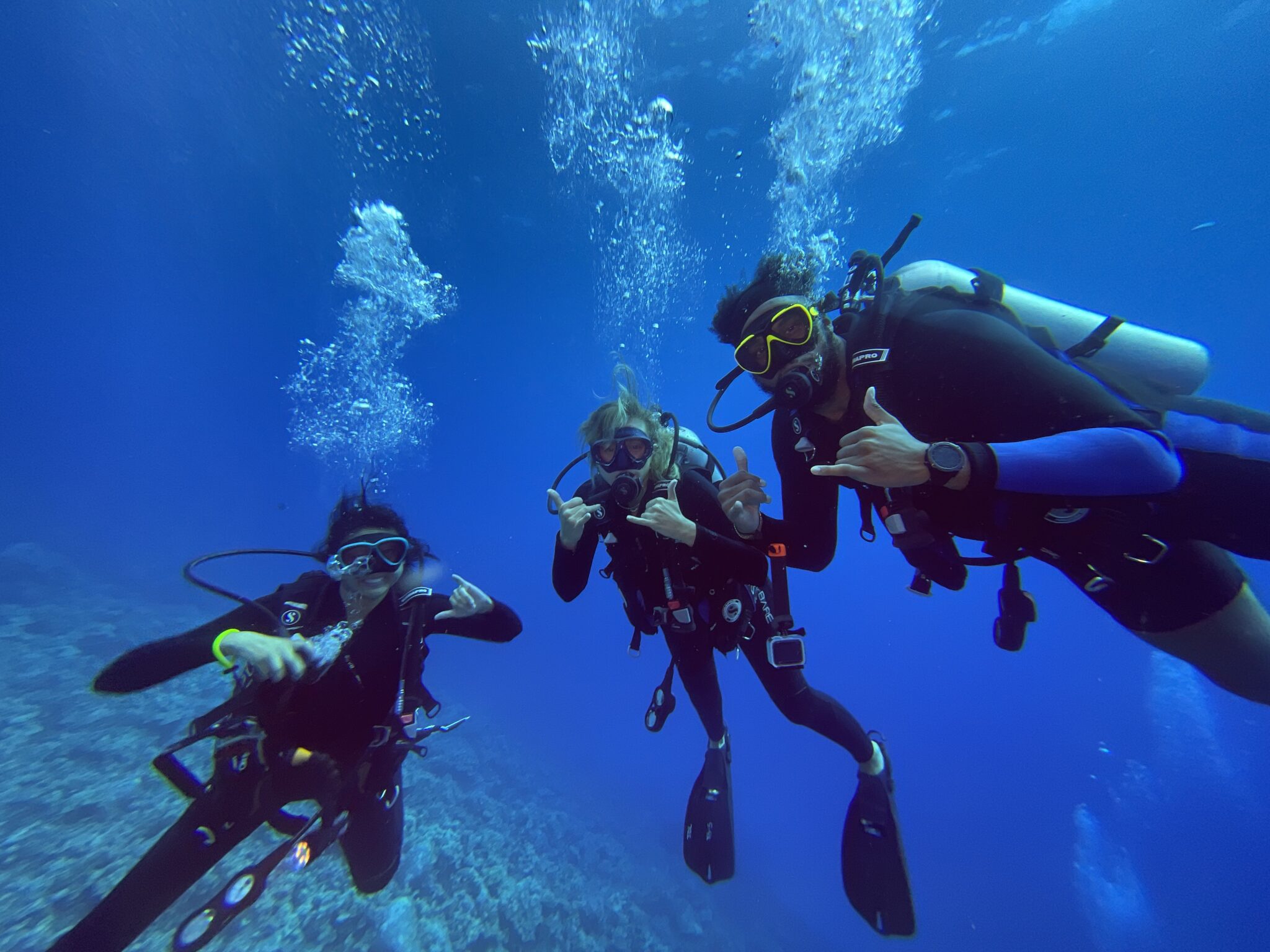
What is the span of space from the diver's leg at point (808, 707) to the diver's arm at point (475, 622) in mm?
2276

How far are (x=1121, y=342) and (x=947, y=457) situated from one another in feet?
6.63

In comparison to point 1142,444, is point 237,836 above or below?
above

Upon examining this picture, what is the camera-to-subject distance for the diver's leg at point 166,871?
2.91 meters

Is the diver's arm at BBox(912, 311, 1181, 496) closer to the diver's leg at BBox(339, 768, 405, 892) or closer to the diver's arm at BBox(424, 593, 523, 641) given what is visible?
the diver's arm at BBox(424, 593, 523, 641)

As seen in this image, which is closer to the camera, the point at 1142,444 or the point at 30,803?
the point at 1142,444

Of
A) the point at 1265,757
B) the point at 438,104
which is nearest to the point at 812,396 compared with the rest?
the point at 438,104

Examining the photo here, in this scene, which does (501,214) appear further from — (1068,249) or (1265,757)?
(1265,757)

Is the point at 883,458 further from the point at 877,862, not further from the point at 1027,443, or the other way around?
the point at 877,862

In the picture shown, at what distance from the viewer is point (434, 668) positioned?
4266 cm

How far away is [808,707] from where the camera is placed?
417 cm

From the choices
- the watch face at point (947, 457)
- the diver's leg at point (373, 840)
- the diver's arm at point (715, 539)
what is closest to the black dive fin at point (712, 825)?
the diver's arm at point (715, 539)

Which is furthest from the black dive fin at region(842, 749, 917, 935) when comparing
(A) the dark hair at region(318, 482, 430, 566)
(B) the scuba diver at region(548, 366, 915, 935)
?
(A) the dark hair at region(318, 482, 430, 566)

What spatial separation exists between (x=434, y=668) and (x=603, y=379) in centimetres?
3022

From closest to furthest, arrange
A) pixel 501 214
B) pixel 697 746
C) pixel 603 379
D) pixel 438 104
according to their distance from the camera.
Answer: pixel 438 104, pixel 501 214, pixel 603 379, pixel 697 746
